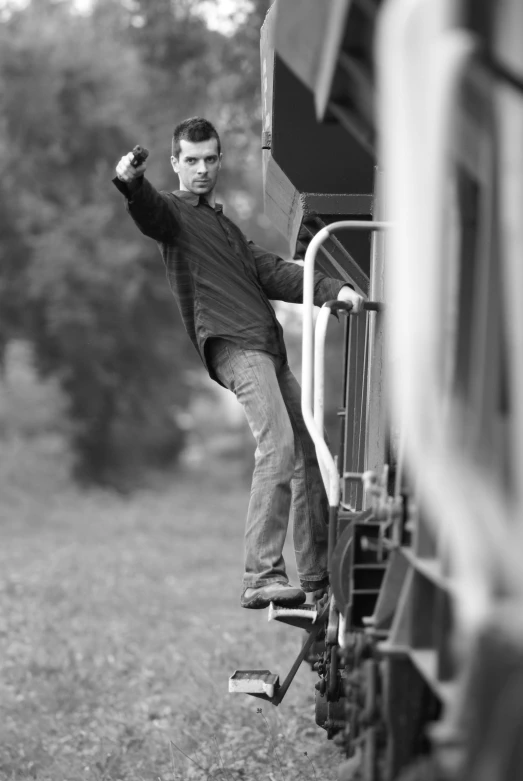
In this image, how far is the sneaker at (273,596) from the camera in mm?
5102

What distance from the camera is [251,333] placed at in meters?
5.54

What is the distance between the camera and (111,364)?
28.5 meters

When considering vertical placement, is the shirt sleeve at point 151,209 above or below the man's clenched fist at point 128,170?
below

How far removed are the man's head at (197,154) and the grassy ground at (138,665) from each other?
2804 mm

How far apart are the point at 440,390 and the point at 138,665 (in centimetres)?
722

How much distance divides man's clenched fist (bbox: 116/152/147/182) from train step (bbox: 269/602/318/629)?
1772mm

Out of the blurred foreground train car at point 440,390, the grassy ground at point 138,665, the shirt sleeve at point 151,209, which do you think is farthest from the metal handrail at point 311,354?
the grassy ground at point 138,665

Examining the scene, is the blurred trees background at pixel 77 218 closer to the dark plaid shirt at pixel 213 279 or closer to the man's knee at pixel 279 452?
the dark plaid shirt at pixel 213 279

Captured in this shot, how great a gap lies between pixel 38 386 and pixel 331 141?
22576mm

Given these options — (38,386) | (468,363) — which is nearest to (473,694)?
(468,363)

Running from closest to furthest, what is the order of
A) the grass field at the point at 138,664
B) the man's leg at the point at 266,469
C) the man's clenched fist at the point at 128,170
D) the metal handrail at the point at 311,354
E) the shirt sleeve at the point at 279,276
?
the metal handrail at the point at 311,354 → the man's clenched fist at the point at 128,170 → the man's leg at the point at 266,469 → the shirt sleeve at the point at 279,276 → the grass field at the point at 138,664

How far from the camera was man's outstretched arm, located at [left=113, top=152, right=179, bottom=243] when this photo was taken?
4.98m

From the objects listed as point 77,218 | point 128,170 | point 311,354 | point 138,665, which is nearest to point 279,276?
point 128,170

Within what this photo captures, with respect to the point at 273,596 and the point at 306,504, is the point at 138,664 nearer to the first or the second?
the point at 306,504
